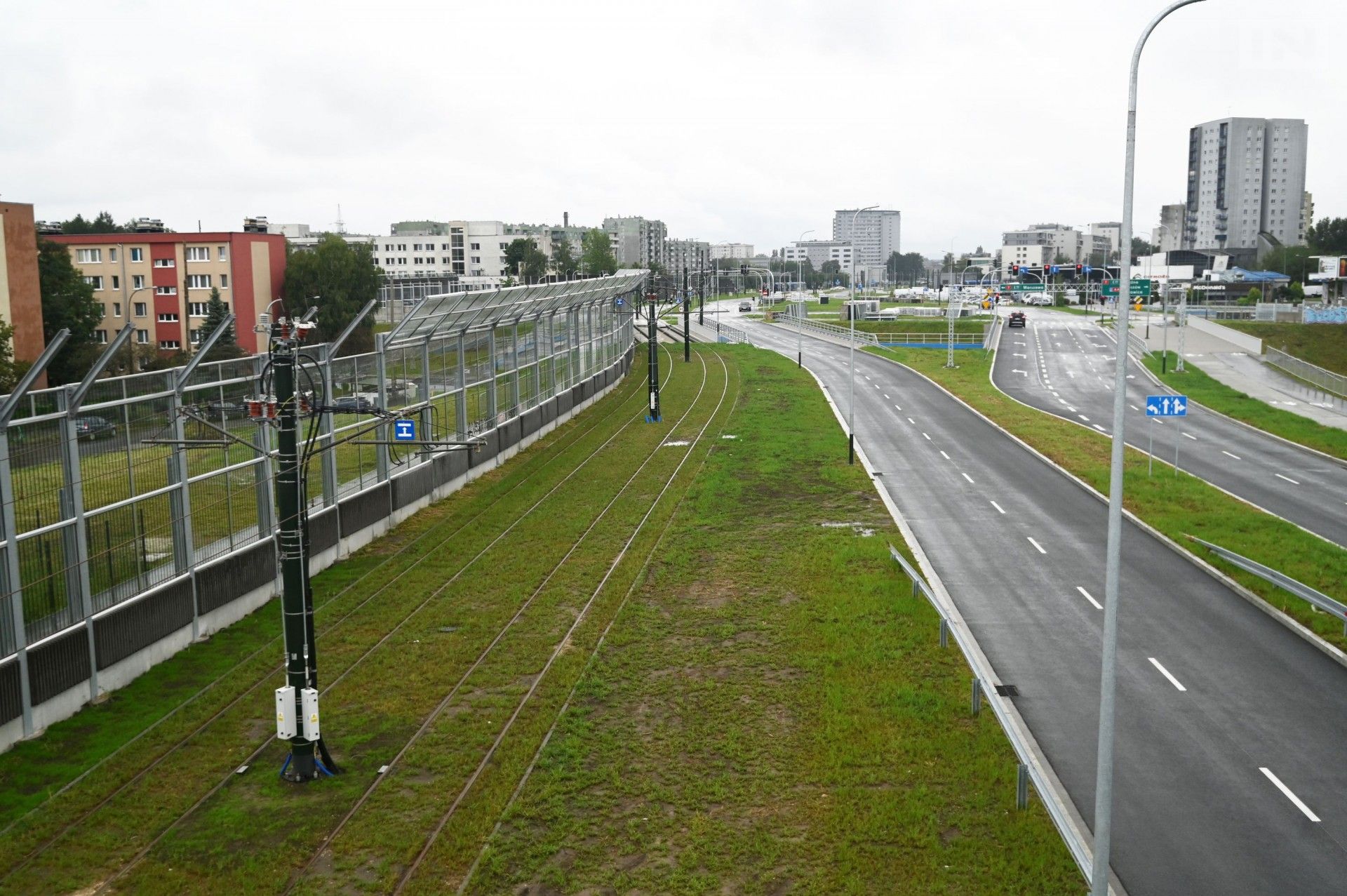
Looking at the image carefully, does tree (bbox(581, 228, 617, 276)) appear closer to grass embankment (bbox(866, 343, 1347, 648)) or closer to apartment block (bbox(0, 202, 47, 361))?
apartment block (bbox(0, 202, 47, 361))

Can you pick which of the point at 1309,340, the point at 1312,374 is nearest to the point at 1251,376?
the point at 1312,374

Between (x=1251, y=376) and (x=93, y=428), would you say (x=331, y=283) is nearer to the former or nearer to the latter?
(x=1251, y=376)

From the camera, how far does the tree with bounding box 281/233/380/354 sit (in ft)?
263

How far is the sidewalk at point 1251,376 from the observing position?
55500 millimetres

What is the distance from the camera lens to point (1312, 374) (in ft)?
211

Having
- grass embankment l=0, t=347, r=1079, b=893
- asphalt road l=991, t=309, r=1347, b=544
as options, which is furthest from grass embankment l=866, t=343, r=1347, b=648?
grass embankment l=0, t=347, r=1079, b=893

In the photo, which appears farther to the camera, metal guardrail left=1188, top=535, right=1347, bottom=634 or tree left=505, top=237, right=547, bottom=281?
tree left=505, top=237, right=547, bottom=281

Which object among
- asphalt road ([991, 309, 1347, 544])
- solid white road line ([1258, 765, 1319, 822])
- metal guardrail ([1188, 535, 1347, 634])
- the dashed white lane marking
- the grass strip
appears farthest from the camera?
asphalt road ([991, 309, 1347, 544])

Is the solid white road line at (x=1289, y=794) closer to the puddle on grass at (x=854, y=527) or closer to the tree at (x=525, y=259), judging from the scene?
the puddle on grass at (x=854, y=527)

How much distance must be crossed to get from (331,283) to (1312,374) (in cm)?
6511

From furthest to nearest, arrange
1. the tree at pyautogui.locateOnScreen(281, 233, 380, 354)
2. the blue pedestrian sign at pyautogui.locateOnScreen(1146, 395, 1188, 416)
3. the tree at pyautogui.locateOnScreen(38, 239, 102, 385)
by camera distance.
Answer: the tree at pyautogui.locateOnScreen(281, 233, 380, 354) → the tree at pyautogui.locateOnScreen(38, 239, 102, 385) → the blue pedestrian sign at pyautogui.locateOnScreen(1146, 395, 1188, 416)

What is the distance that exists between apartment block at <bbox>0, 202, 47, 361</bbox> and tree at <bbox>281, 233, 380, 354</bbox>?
22091 mm

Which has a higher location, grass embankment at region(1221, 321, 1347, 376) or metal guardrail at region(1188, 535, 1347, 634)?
grass embankment at region(1221, 321, 1347, 376)

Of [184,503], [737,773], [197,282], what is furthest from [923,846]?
[197,282]
